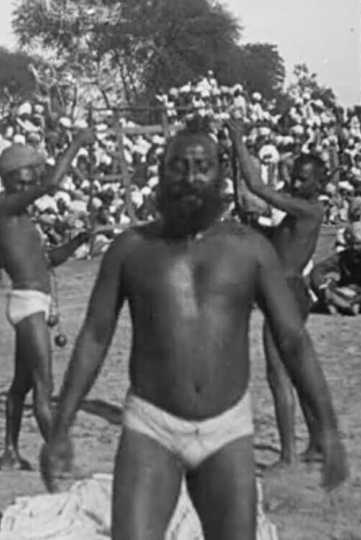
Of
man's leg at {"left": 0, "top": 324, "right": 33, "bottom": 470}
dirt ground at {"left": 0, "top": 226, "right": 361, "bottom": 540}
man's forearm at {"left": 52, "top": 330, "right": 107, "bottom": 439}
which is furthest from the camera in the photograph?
man's leg at {"left": 0, "top": 324, "right": 33, "bottom": 470}

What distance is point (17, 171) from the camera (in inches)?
303

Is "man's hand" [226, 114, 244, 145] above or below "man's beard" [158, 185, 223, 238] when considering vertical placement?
below

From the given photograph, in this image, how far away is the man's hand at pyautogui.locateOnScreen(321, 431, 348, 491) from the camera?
443cm

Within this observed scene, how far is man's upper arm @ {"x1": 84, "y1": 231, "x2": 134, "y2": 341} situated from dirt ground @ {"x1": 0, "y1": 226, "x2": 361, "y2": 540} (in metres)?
2.51

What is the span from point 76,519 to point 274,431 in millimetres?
3118

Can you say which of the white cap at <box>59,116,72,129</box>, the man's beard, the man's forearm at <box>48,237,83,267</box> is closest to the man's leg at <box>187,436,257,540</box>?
the man's beard

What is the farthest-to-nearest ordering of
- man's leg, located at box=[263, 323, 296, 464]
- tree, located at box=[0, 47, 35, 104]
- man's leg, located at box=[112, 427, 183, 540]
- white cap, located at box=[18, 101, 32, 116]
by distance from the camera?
1. tree, located at box=[0, 47, 35, 104]
2. white cap, located at box=[18, 101, 32, 116]
3. man's leg, located at box=[263, 323, 296, 464]
4. man's leg, located at box=[112, 427, 183, 540]

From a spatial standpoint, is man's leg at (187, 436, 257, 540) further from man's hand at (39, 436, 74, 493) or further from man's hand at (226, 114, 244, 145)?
man's hand at (226, 114, 244, 145)

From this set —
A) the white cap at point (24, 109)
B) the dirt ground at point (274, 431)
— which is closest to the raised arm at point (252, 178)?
the dirt ground at point (274, 431)

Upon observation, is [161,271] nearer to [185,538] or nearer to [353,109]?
[185,538]

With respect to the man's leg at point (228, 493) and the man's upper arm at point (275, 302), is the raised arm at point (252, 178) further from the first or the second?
the man's leg at point (228, 493)

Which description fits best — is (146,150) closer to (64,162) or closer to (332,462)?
(64,162)

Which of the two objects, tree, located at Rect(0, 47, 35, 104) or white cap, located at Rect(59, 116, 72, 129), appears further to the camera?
tree, located at Rect(0, 47, 35, 104)

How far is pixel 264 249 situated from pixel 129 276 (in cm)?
41
